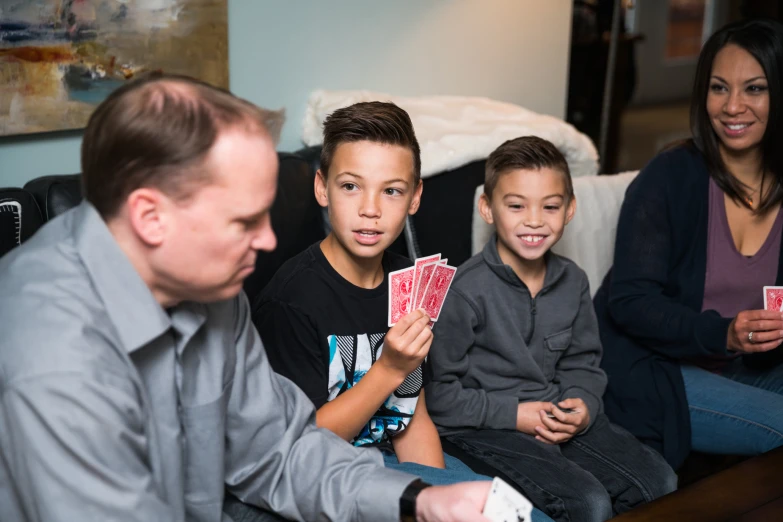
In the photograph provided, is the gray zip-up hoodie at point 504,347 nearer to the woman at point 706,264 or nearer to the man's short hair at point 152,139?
the woman at point 706,264

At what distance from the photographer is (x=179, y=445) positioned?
133 cm

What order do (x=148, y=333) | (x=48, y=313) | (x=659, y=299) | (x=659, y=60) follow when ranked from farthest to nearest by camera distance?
1. (x=659, y=60)
2. (x=659, y=299)
3. (x=148, y=333)
4. (x=48, y=313)

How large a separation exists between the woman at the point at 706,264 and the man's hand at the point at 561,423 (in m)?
0.34

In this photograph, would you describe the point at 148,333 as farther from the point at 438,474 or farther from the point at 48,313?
the point at 438,474

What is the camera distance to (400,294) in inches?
69.4

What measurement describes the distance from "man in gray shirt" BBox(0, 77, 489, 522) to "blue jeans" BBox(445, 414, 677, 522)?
2.06ft

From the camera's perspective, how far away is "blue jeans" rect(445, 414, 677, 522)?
193 centimetres

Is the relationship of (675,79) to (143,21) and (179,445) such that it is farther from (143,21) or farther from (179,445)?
(179,445)

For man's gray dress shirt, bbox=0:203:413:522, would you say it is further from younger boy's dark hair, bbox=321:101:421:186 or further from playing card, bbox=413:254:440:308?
younger boy's dark hair, bbox=321:101:421:186

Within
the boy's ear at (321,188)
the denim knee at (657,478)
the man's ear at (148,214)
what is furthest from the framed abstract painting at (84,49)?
the denim knee at (657,478)

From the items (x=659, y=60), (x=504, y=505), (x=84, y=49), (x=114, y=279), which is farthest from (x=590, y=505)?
(x=659, y=60)

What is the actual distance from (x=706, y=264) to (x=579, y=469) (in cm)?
81

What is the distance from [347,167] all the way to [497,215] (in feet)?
1.73

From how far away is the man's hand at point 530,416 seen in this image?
6.99 feet
